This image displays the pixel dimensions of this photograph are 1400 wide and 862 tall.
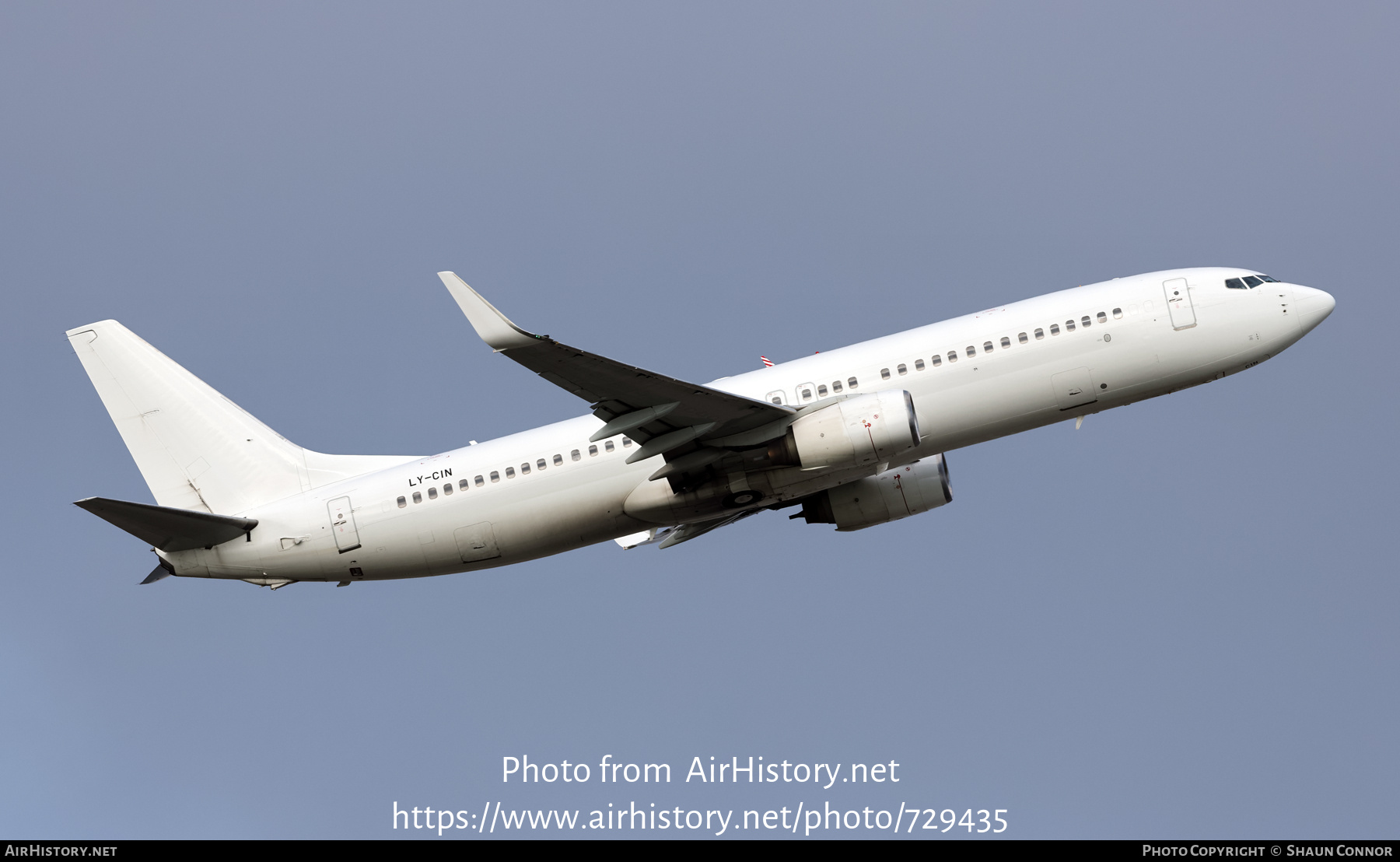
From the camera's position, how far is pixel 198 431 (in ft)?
131

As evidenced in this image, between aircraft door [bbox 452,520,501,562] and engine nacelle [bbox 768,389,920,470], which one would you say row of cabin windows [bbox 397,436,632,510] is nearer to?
aircraft door [bbox 452,520,501,562]

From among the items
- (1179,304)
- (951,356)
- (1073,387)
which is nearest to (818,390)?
(951,356)

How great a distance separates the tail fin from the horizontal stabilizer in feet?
5.82

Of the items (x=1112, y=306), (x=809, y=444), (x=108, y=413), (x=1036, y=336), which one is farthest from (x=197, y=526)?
(x=1112, y=306)

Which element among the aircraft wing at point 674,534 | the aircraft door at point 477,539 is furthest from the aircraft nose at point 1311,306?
the aircraft door at point 477,539

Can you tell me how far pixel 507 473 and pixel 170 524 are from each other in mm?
9561

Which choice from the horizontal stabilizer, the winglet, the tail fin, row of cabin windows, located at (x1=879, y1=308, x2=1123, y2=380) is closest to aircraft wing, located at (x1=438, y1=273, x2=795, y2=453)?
the winglet

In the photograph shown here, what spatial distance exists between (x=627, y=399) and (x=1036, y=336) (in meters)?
11.5

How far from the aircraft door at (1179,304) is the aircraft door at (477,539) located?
65.7ft

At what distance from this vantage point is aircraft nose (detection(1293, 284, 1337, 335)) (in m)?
35.5

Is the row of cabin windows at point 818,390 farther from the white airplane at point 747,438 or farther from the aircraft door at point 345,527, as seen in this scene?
the aircraft door at point 345,527

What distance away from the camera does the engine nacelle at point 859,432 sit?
3291 cm

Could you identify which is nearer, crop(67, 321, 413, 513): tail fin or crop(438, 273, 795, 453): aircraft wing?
crop(438, 273, 795, 453): aircraft wing

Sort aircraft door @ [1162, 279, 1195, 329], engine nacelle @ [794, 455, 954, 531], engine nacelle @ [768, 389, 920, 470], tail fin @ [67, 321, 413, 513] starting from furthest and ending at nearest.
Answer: engine nacelle @ [794, 455, 954, 531] < tail fin @ [67, 321, 413, 513] < aircraft door @ [1162, 279, 1195, 329] < engine nacelle @ [768, 389, 920, 470]
